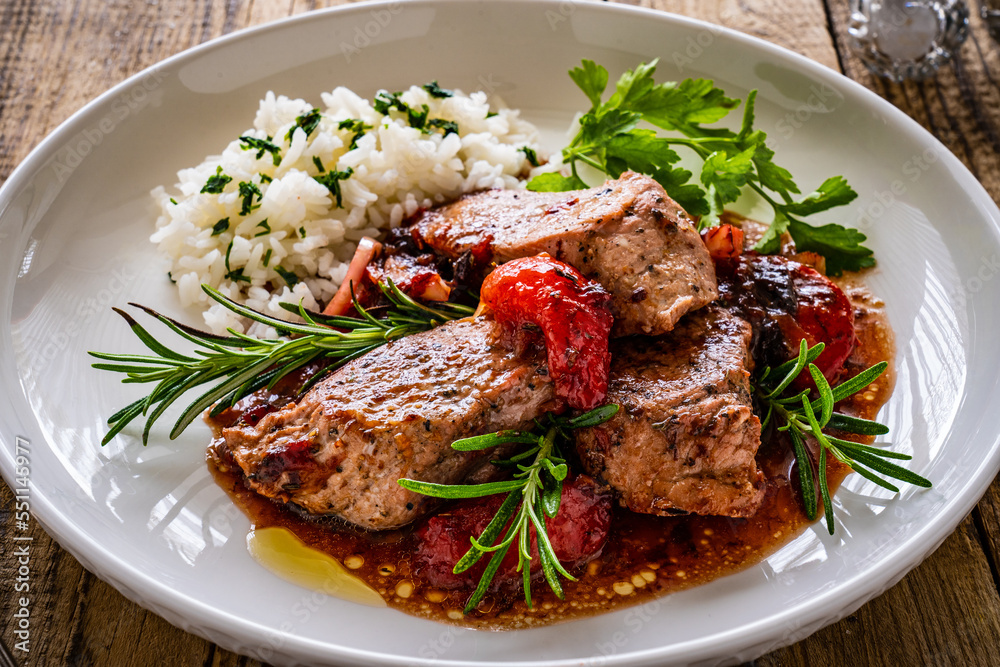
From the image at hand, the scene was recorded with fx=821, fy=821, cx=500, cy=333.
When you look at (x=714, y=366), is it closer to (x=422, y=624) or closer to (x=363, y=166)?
(x=422, y=624)

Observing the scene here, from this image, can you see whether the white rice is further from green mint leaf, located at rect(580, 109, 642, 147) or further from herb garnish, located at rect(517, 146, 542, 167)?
green mint leaf, located at rect(580, 109, 642, 147)

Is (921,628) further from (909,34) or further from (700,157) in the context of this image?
(909,34)

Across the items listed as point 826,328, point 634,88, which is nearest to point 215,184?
point 634,88

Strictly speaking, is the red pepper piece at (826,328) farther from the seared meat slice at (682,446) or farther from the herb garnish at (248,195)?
the herb garnish at (248,195)

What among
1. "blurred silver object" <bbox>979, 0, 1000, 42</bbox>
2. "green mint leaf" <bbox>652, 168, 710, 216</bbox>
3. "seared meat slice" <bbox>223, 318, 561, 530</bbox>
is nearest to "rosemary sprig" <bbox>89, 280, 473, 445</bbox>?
"seared meat slice" <bbox>223, 318, 561, 530</bbox>

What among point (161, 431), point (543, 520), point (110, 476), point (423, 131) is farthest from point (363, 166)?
point (543, 520)

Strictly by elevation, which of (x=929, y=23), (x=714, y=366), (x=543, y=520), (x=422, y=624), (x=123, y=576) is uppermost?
(x=929, y=23)

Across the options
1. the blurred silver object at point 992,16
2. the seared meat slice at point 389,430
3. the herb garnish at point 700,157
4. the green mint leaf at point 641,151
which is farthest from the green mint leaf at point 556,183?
the blurred silver object at point 992,16
